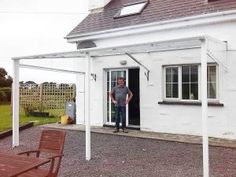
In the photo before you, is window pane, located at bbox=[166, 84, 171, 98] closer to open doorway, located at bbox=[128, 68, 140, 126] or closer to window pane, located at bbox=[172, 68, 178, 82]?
window pane, located at bbox=[172, 68, 178, 82]

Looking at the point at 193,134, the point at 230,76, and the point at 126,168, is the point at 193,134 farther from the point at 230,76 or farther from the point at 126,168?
the point at 126,168

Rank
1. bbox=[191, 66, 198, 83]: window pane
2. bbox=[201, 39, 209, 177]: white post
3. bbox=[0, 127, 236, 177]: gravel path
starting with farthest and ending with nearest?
bbox=[191, 66, 198, 83]: window pane < bbox=[0, 127, 236, 177]: gravel path < bbox=[201, 39, 209, 177]: white post

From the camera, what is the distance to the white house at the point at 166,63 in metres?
11.7

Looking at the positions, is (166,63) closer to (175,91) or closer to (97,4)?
(175,91)

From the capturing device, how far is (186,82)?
1298 centimetres

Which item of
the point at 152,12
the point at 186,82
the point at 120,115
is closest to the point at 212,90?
the point at 186,82

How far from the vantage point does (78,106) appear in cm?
1627

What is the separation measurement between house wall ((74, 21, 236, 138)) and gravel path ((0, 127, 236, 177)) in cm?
172

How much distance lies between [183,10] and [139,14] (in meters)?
2.26

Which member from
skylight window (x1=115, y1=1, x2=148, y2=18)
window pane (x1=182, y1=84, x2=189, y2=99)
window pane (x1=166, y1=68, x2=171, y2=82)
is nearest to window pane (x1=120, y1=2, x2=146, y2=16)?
skylight window (x1=115, y1=1, x2=148, y2=18)

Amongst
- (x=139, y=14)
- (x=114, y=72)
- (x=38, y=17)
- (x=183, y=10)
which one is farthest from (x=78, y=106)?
(x=38, y=17)

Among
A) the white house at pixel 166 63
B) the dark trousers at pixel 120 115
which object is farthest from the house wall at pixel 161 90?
the dark trousers at pixel 120 115

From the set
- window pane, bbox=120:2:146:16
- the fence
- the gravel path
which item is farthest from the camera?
the fence

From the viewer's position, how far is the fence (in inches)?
802
